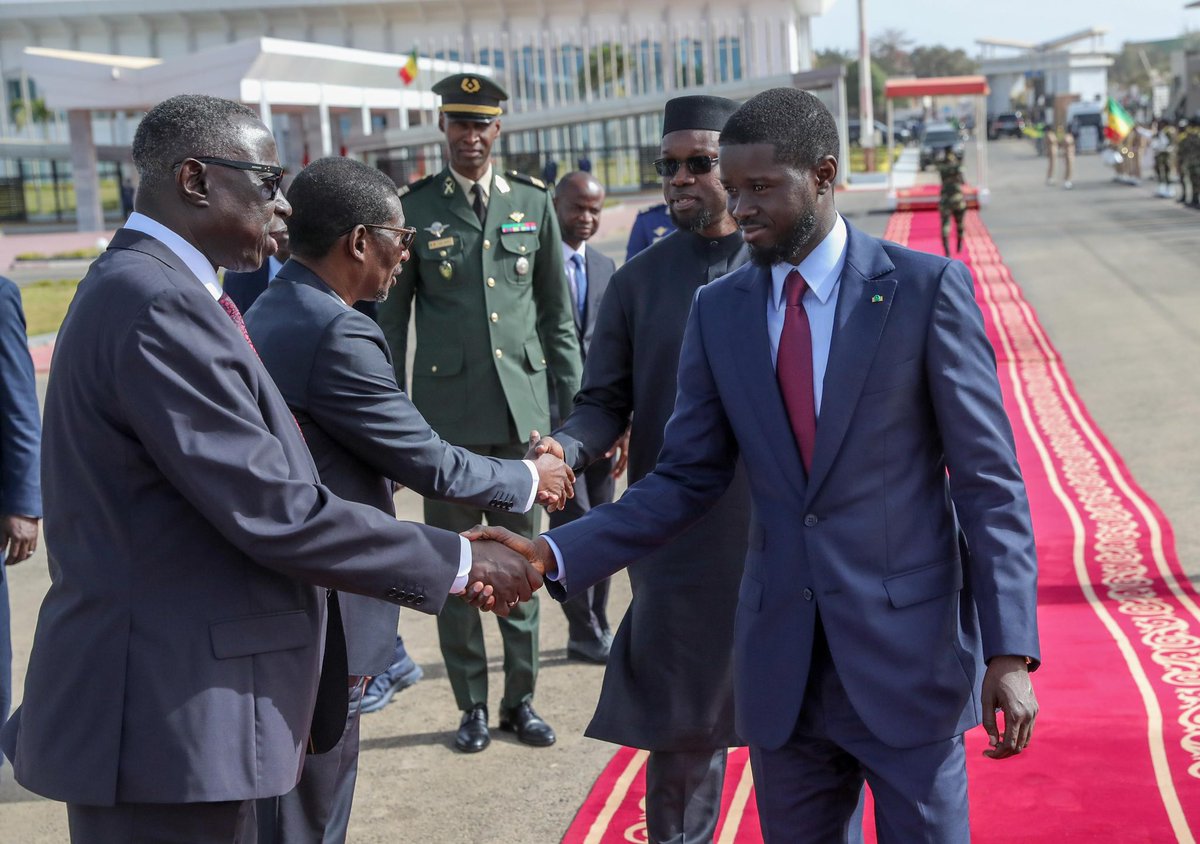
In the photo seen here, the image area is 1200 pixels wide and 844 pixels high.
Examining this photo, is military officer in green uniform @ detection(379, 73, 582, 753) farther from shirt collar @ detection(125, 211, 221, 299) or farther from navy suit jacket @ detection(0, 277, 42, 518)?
shirt collar @ detection(125, 211, 221, 299)

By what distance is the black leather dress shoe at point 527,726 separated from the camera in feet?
16.9

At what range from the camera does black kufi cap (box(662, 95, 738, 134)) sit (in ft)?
13.1

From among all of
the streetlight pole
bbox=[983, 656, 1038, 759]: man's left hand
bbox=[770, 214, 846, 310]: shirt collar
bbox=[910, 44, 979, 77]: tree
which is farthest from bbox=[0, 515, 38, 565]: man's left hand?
bbox=[910, 44, 979, 77]: tree

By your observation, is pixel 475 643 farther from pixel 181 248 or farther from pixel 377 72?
pixel 377 72

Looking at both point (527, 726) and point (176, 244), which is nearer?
point (176, 244)

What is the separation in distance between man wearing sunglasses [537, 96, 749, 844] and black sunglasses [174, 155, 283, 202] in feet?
4.69

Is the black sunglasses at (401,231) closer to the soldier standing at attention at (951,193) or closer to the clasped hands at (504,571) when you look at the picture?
the clasped hands at (504,571)

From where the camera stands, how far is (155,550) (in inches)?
100

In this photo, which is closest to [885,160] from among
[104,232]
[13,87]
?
[104,232]

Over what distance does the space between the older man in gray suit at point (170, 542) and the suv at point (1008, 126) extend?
7828cm

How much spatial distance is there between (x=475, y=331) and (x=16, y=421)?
1.70 m

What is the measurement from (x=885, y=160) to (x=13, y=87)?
41.2m

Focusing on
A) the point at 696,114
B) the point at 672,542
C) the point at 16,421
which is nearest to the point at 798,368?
the point at 672,542

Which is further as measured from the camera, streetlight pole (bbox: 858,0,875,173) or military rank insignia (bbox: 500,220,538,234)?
streetlight pole (bbox: 858,0,875,173)
